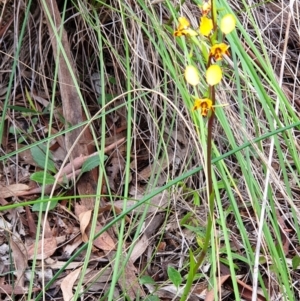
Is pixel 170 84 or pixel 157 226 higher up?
pixel 170 84

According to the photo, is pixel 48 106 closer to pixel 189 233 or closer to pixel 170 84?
pixel 170 84

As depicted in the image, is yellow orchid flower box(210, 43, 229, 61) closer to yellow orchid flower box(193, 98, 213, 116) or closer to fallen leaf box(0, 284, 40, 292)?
yellow orchid flower box(193, 98, 213, 116)

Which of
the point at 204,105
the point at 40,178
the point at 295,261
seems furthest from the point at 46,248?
the point at 204,105

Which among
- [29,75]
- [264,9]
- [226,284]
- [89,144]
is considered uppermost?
[264,9]

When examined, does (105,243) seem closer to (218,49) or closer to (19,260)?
(19,260)

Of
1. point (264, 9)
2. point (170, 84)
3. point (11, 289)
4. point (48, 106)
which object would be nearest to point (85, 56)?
point (48, 106)

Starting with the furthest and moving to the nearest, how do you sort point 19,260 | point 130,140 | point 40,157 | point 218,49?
point 40,157 < point 19,260 < point 130,140 < point 218,49

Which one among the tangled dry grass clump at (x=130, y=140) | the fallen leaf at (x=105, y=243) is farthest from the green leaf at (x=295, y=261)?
the fallen leaf at (x=105, y=243)

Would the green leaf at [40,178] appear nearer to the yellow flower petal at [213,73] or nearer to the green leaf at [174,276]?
the green leaf at [174,276]
